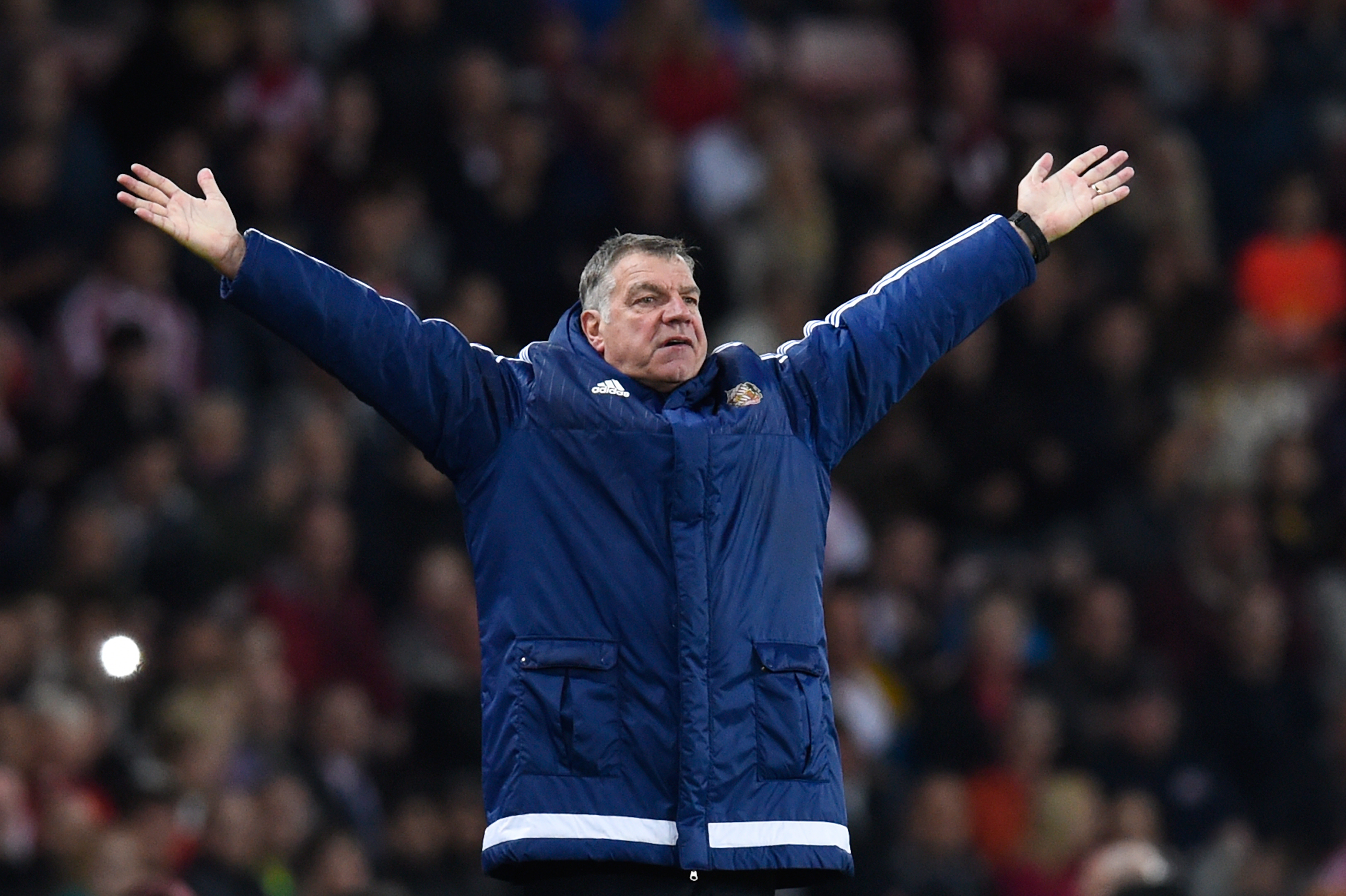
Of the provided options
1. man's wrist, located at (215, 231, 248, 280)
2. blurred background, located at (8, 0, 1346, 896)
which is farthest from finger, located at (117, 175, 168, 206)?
blurred background, located at (8, 0, 1346, 896)

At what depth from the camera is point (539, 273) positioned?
10.1 metres

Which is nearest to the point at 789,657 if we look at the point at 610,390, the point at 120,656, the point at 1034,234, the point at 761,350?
the point at 610,390

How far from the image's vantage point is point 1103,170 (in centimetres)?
507

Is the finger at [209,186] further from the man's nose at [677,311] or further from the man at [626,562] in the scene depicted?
the man's nose at [677,311]

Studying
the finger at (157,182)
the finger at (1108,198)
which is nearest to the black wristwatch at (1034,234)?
the finger at (1108,198)

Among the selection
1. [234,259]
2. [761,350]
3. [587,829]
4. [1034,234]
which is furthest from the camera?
[761,350]

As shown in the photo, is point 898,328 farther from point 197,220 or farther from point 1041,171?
point 197,220

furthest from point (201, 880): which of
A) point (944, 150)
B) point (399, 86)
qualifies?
point (944, 150)

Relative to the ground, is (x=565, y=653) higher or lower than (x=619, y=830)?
higher

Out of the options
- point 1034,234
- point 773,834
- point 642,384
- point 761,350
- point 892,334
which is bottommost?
point 773,834

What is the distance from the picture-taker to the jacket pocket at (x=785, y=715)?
4.32 m

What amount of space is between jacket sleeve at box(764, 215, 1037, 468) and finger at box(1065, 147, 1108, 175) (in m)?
0.24

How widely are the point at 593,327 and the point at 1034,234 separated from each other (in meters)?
1.00

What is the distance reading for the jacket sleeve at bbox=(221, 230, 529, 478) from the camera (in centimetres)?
433
